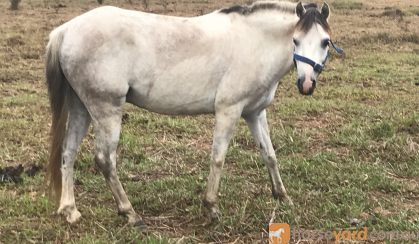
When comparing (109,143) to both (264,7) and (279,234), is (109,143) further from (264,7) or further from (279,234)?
(264,7)

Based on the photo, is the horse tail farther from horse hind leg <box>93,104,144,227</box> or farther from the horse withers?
horse hind leg <box>93,104,144,227</box>

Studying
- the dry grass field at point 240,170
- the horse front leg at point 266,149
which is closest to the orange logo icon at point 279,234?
the dry grass field at point 240,170

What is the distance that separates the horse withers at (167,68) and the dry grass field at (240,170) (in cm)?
35

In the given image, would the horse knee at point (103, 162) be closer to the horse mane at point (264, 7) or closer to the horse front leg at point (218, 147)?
the horse front leg at point (218, 147)

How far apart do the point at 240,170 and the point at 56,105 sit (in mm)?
2519

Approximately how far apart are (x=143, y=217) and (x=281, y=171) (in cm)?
199

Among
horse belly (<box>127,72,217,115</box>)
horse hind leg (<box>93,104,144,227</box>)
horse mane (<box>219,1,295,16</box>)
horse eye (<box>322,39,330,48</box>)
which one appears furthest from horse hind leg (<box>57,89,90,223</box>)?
horse eye (<box>322,39,330,48</box>)

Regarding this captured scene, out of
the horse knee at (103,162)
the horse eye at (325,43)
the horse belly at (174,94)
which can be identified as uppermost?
the horse eye at (325,43)

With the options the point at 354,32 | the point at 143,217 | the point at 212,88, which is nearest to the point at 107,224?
the point at 143,217

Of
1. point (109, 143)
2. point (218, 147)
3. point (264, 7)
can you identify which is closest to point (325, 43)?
point (264, 7)

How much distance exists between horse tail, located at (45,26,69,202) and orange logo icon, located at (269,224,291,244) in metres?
2.12

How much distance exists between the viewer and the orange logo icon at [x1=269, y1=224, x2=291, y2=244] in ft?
13.9

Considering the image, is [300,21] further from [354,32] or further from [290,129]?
[354,32]

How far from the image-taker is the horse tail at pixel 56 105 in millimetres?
4547
